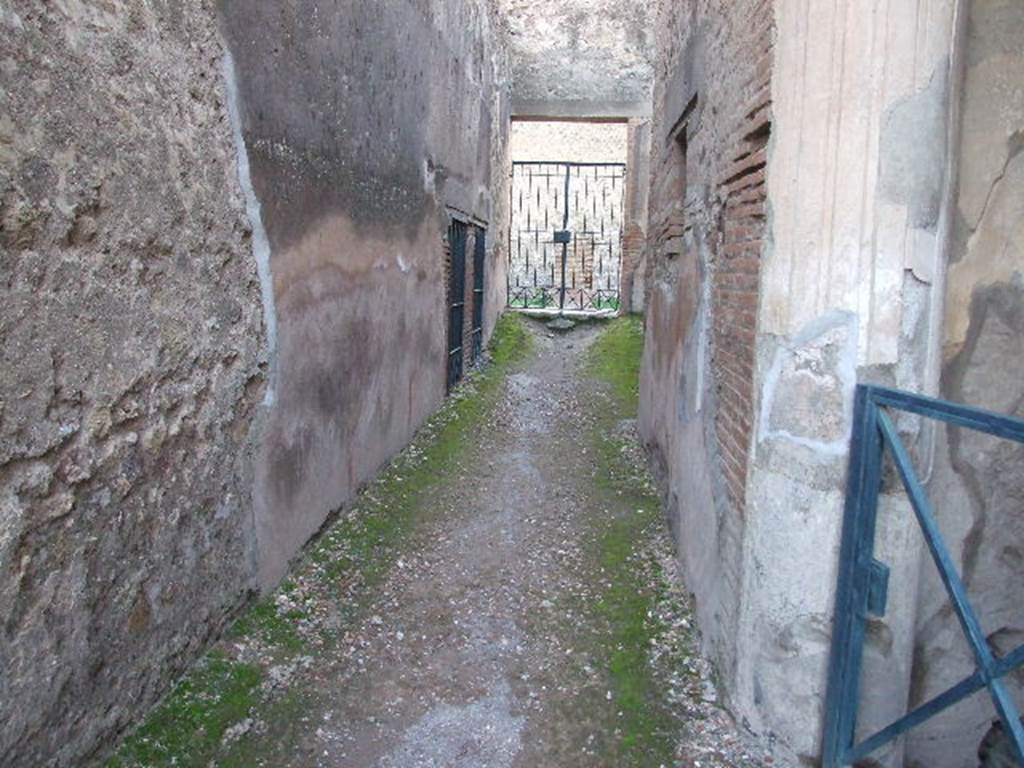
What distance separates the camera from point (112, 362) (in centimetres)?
239

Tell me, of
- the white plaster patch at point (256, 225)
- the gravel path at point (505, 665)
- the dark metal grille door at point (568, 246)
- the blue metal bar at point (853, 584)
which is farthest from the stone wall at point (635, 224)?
the blue metal bar at point (853, 584)

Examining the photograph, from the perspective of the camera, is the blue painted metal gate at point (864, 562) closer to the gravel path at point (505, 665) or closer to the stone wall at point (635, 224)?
the gravel path at point (505, 665)

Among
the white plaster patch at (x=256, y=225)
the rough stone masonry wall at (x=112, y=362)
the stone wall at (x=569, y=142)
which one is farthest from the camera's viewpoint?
the stone wall at (x=569, y=142)

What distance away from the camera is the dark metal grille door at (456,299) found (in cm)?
790

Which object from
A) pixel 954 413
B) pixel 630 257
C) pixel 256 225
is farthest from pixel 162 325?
pixel 630 257

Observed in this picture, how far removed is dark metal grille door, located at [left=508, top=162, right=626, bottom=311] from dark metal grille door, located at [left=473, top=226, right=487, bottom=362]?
2.65m

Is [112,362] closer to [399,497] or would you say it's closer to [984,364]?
[984,364]

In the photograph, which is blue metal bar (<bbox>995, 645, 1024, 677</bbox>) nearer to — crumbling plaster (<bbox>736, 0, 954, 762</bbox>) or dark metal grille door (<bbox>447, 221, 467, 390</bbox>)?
crumbling plaster (<bbox>736, 0, 954, 762</bbox>)

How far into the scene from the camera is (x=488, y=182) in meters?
9.84

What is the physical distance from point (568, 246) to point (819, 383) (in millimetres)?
14085

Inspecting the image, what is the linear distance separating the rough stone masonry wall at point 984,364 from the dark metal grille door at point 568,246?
31.3 feet

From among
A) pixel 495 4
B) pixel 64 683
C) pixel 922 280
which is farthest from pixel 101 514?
pixel 495 4

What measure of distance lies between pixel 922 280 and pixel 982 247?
1.02 feet

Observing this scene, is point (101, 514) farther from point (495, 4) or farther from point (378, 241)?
point (495, 4)
